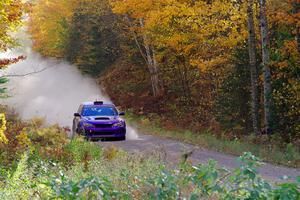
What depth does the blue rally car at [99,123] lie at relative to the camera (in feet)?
67.7

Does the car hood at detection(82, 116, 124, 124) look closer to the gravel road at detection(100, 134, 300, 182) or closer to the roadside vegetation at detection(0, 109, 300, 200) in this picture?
the gravel road at detection(100, 134, 300, 182)

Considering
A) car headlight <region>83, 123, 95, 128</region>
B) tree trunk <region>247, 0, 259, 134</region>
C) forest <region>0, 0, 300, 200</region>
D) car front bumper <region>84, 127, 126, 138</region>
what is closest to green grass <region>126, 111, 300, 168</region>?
forest <region>0, 0, 300, 200</region>

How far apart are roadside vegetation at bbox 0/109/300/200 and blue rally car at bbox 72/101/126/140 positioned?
3751 mm

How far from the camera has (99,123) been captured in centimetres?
2073

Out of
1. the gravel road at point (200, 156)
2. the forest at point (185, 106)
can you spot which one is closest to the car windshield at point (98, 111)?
the gravel road at point (200, 156)

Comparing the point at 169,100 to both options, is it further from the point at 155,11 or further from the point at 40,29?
the point at 40,29

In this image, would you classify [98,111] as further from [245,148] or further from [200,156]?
[245,148]

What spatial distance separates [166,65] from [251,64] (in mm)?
16351

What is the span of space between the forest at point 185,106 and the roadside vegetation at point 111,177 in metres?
0.02

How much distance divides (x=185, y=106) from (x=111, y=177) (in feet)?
74.6

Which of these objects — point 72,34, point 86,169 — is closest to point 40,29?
A: point 72,34

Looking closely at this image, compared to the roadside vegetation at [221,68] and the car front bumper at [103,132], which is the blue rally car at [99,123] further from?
the roadside vegetation at [221,68]

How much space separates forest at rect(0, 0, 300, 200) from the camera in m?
5.72

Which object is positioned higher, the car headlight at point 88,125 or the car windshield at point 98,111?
the car windshield at point 98,111
